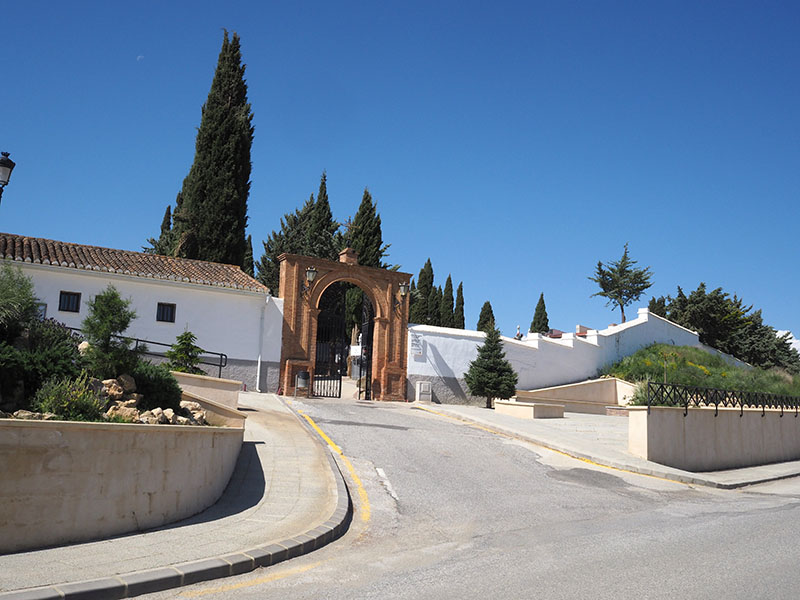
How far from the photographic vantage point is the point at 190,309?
25.0 m

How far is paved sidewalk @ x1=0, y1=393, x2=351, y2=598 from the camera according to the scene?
6113 millimetres

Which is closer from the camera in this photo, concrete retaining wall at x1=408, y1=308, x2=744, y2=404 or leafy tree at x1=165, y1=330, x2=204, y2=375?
leafy tree at x1=165, y1=330, x2=204, y2=375

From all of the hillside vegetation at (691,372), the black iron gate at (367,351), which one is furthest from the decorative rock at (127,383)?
the hillside vegetation at (691,372)

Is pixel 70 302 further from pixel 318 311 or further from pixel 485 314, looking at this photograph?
pixel 485 314

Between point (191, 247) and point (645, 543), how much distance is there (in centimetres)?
2945

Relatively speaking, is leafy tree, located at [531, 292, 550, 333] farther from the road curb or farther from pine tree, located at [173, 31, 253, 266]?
the road curb

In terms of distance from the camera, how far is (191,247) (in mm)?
34094

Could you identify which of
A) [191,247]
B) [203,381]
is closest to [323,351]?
[191,247]

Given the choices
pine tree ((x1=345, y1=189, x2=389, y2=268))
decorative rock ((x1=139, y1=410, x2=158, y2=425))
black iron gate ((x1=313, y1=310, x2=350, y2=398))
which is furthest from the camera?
pine tree ((x1=345, y1=189, x2=389, y2=268))

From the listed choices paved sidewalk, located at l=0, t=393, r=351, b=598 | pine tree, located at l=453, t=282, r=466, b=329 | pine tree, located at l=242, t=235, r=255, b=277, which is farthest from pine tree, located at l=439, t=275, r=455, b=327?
paved sidewalk, located at l=0, t=393, r=351, b=598

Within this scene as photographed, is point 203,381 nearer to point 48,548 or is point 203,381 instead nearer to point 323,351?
point 48,548

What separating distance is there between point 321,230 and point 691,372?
933 inches

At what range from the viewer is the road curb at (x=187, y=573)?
18.3 ft

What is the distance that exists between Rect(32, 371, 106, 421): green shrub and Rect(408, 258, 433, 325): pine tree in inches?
1841
